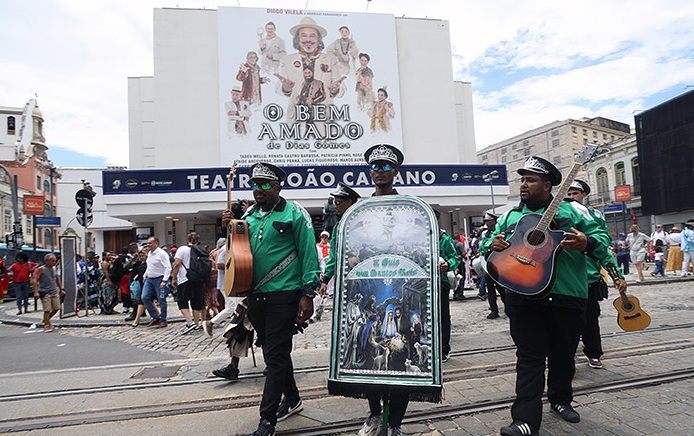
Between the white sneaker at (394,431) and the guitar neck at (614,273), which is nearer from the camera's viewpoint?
the white sneaker at (394,431)

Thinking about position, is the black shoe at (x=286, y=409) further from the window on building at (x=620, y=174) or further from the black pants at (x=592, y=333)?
the window on building at (x=620, y=174)

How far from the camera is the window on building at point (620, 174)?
142 ft

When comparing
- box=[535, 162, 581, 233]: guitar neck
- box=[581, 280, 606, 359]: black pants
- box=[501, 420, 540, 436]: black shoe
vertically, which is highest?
box=[535, 162, 581, 233]: guitar neck

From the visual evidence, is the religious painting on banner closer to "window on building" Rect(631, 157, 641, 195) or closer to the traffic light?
the traffic light

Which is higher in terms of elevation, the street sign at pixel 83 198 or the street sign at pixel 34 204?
the street sign at pixel 34 204

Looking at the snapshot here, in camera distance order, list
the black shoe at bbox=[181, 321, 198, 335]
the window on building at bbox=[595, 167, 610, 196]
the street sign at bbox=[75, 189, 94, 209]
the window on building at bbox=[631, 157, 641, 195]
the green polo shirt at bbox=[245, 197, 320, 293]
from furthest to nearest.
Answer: the window on building at bbox=[595, 167, 610, 196]
the window on building at bbox=[631, 157, 641, 195]
the street sign at bbox=[75, 189, 94, 209]
the black shoe at bbox=[181, 321, 198, 335]
the green polo shirt at bbox=[245, 197, 320, 293]

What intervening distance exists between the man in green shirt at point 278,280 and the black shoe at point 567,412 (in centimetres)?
212

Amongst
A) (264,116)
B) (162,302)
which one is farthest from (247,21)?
(162,302)

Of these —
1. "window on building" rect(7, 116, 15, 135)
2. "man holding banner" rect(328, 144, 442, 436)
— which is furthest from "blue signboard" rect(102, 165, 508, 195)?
"window on building" rect(7, 116, 15, 135)

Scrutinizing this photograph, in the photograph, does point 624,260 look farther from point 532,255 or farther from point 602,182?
point 602,182

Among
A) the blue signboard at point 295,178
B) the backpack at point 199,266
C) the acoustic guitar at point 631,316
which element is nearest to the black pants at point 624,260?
the blue signboard at point 295,178

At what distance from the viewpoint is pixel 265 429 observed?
331cm

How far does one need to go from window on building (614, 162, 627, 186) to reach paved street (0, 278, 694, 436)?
39.9 m

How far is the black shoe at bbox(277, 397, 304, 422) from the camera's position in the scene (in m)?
3.82
